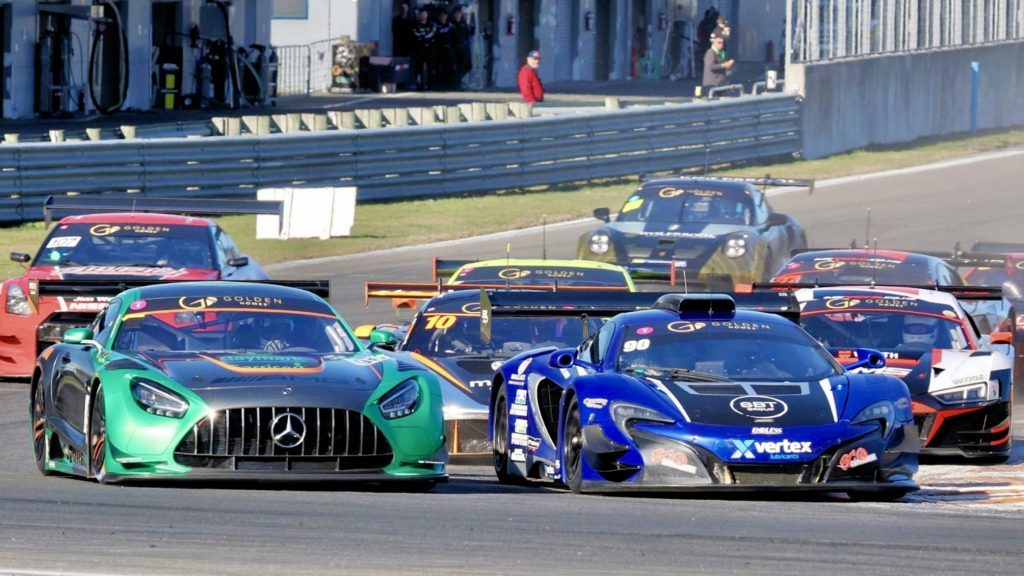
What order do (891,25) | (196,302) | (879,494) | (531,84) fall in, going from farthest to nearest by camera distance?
(531,84) → (891,25) → (196,302) → (879,494)

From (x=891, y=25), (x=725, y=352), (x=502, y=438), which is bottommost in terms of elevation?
(x=502, y=438)

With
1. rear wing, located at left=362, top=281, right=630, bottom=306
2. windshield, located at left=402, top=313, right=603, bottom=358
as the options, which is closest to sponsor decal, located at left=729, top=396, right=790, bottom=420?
windshield, located at left=402, top=313, right=603, bottom=358

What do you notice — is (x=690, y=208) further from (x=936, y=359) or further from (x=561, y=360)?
(x=561, y=360)

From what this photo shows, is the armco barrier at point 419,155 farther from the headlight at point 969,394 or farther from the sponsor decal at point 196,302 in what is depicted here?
the headlight at point 969,394

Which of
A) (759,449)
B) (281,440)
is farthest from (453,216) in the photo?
(759,449)

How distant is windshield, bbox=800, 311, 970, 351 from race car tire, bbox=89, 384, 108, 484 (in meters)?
5.82

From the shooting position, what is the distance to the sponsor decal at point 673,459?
10.1m

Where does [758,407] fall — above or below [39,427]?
above

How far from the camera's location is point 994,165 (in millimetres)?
37781

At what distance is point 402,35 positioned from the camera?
55.6 metres

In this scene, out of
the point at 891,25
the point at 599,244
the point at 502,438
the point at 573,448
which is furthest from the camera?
the point at 891,25

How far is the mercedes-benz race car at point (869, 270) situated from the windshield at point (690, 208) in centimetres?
418

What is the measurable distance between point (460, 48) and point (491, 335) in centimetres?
4290

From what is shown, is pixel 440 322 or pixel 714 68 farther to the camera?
pixel 714 68
